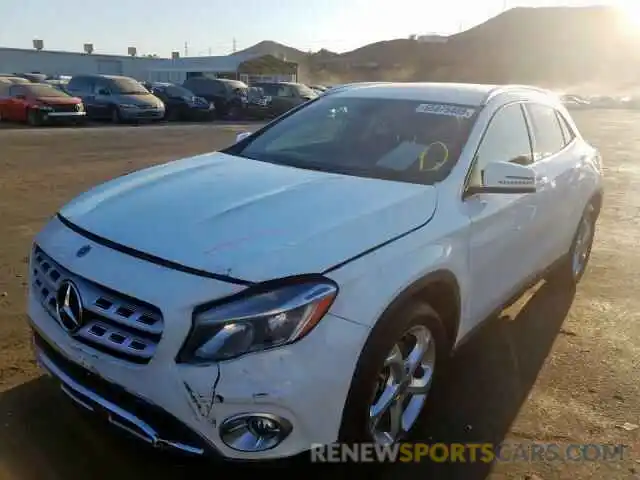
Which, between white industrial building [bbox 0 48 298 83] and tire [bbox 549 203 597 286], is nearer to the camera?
tire [bbox 549 203 597 286]

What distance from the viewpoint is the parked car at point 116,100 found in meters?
21.4

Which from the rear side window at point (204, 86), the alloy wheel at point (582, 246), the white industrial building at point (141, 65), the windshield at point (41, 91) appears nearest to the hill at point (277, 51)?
the white industrial building at point (141, 65)

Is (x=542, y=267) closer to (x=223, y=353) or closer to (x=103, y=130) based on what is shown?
(x=223, y=353)

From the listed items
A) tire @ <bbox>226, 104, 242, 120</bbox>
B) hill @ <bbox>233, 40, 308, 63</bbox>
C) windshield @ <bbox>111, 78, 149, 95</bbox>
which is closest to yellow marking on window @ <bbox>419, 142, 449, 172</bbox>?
windshield @ <bbox>111, 78, 149, 95</bbox>

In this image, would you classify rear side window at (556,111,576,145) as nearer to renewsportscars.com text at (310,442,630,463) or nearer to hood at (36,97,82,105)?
renewsportscars.com text at (310,442,630,463)

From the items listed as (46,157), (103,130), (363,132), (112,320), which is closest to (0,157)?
(46,157)

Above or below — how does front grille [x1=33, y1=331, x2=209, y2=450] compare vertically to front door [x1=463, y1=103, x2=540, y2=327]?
below

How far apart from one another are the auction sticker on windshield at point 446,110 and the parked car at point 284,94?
21687 mm

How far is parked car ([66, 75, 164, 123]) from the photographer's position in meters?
21.4

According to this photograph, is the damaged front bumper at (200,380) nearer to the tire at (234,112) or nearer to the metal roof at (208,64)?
the tire at (234,112)

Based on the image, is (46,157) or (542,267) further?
(46,157)

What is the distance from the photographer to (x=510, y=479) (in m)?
2.85

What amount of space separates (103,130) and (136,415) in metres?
17.8

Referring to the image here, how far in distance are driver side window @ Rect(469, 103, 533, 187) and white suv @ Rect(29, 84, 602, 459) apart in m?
0.02
